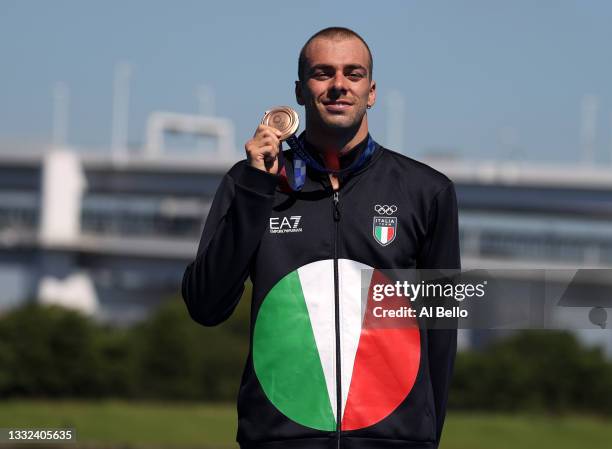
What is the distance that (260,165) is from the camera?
3531mm

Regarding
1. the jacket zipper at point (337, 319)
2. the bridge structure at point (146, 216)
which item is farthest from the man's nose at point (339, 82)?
the bridge structure at point (146, 216)

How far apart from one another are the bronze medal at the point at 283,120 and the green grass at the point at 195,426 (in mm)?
20030

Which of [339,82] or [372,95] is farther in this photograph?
[372,95]

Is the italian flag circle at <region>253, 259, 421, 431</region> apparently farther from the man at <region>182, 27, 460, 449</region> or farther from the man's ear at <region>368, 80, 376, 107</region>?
the man's ear at <region>368, 80, 376, 107</region>

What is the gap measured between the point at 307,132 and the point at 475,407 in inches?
998

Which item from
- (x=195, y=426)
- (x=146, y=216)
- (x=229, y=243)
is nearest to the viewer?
(x=229, y=243)

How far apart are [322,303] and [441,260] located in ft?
1.32

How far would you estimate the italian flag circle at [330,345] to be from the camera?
3.61 meters

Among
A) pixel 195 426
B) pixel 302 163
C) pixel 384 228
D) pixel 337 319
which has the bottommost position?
pixel 195 426

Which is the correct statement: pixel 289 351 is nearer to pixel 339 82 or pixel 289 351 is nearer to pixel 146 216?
pixel 339 82

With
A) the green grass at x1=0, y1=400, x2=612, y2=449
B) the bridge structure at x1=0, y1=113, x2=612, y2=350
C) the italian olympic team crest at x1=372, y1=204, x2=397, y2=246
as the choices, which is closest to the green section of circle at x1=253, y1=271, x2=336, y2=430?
the italian olympic team crest at x1=372, y1=204, x2=397, y2=246

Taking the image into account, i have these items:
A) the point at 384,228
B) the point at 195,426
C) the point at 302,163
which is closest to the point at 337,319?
the point at 384,228

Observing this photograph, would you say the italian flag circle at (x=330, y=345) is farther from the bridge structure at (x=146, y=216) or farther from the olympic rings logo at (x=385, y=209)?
the bridge structure at (x=146, y=216)

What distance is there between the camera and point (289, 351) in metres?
3.63
